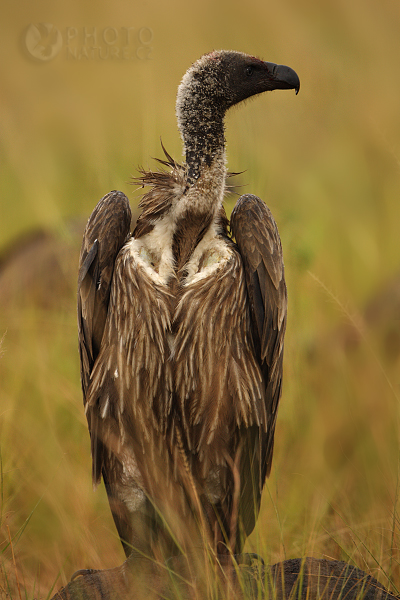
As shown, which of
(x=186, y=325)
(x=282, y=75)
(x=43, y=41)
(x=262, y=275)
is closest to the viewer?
(x=186, y=325)

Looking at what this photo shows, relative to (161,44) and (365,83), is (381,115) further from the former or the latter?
(161,44)

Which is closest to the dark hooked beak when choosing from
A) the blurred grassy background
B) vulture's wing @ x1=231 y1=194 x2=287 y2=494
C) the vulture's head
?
the vulture's head

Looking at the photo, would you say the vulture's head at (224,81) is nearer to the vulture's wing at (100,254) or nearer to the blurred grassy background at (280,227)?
the blurred grassy background at (280,227)

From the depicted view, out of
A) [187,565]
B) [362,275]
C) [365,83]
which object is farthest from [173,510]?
[365,83]

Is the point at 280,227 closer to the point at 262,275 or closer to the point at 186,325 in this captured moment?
the point at 262,275

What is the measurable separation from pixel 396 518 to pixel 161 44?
461 cm

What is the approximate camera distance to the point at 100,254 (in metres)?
2.95

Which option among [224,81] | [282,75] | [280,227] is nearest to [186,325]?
[224,81]

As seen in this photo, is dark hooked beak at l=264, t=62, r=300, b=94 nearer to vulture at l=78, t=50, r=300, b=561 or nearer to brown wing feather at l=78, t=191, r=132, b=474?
vulture at l=78, t=50, r=300, b=561

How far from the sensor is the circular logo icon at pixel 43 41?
198 inches

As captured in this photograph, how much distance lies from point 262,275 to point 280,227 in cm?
135

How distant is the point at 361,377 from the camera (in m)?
4.00

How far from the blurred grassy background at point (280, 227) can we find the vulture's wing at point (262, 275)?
0.25m

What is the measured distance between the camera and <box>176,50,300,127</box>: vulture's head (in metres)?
2.95
